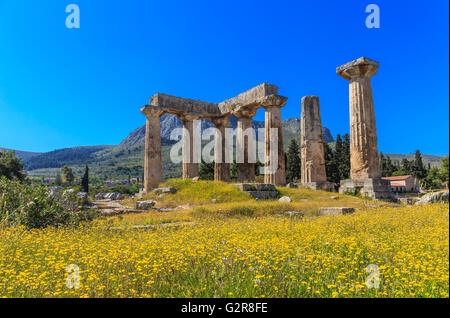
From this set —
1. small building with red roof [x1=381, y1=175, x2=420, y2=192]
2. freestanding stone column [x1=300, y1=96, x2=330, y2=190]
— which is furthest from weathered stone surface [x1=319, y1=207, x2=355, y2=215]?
small building with red roof [x1=381, y1=175, x2=420, y2=192]

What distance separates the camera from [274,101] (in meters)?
19.5

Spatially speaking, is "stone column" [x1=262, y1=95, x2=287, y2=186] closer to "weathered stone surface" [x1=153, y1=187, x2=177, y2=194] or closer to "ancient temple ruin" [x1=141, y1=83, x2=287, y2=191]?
"ancient temple ruin" [x1=141, y1=83, x2=287, y2=191]

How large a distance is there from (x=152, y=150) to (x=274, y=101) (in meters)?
8.88

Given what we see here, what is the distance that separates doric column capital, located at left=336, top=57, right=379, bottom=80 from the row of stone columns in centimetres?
468

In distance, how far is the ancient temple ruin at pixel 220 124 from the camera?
19.9 meters

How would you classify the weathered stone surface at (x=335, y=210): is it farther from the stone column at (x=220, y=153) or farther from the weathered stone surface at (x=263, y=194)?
the stone column at (x=220, y=153)

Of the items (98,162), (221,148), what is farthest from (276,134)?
(98,162)

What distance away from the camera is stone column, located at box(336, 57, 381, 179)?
54.0 ft

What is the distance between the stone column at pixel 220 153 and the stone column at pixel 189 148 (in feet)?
Answer: 5.49

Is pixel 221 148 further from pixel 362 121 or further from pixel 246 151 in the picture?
pixel 362 121
